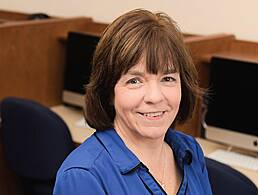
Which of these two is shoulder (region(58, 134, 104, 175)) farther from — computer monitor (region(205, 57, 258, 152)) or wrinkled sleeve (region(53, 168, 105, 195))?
computer monitor (region(205, 57, 258, 152))

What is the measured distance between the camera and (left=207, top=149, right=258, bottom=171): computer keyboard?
2422mm

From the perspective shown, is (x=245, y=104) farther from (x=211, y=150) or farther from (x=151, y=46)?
(x=151, y=46)

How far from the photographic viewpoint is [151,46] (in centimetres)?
132

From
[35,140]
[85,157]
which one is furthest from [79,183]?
[35,140]

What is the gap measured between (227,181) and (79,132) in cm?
128

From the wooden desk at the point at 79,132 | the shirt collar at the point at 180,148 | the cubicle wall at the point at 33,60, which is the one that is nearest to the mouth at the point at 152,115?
the shirt collar at the point at 180,148

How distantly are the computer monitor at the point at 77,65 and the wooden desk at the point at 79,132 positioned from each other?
5cm

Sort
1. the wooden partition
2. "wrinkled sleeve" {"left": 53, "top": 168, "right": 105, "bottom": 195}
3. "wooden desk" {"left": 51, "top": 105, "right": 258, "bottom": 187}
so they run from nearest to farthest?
"wrinkled sleeve" {"left": 53, "top": 168, "right": 105, "bottom": 195} → "wooden desk" {"left": 51, "top": 105, "right": 258, "bottom": 187} → the wooden partition

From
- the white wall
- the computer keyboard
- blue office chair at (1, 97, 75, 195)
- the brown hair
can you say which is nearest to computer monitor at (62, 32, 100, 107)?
the white wall

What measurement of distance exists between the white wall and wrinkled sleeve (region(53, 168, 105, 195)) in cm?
173

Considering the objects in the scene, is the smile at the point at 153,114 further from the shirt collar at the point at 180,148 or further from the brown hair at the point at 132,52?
the shirt collar at the point at 180,148

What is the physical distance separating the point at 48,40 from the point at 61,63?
0.56ft

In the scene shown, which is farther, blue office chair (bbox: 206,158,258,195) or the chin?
blue office chair (bbox: 206,158,258,195)

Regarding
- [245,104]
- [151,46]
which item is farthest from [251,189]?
[245,104]
